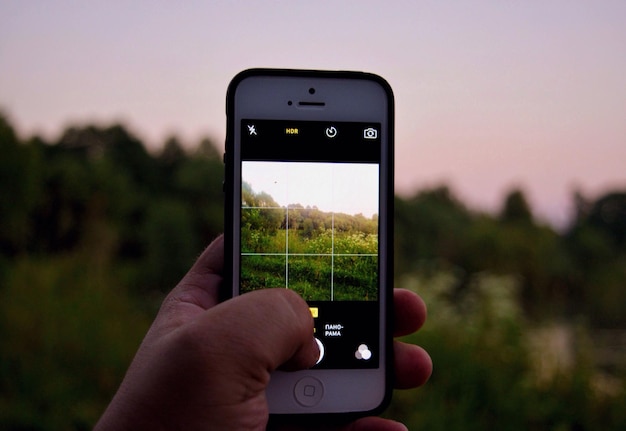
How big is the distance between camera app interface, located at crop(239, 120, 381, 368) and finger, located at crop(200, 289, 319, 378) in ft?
0.71

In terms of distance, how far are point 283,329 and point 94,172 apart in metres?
5.96

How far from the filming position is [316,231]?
1420 millimetres

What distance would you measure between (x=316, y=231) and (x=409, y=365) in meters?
0.38

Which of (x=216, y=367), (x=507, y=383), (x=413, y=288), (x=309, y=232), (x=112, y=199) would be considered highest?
(x=112, y=199)

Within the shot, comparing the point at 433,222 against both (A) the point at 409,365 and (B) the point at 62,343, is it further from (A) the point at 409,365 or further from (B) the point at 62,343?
(A) the point at 409,365

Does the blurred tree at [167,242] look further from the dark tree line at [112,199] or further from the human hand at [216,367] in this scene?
the human hand at [216,367]

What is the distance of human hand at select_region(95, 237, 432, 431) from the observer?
106cm

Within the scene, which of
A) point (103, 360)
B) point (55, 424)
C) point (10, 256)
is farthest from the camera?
point (10, 256)

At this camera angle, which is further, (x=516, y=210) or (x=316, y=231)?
(x=516, y=210)

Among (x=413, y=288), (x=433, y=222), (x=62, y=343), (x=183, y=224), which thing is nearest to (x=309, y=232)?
(x=62, y=343)

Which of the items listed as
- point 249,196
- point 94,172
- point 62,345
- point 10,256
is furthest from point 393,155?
point 94,172

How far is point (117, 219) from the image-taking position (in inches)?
208

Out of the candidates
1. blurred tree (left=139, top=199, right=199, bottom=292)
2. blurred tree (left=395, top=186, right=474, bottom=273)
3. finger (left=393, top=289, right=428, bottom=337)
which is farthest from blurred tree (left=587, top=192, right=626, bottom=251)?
finger (left=393, top=289, right=428, bottom=337)

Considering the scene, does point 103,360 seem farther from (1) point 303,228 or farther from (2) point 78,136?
(2) point 78,136
